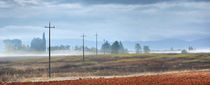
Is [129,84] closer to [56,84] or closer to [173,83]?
[173,83]

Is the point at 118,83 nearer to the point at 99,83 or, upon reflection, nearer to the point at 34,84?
the point at 99,83

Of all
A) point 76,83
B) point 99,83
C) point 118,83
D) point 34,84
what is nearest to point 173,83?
point 118,83

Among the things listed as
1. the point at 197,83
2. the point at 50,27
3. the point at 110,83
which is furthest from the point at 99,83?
the point at 50,27

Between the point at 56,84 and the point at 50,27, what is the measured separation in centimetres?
3165

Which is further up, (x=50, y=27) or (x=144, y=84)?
(x=50, y=27)

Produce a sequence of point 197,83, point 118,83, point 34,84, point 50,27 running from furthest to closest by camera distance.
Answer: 1. point 50,27
2. point 34,84
3. point 118,83
4. point 197,83

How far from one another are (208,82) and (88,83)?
36.8 feet

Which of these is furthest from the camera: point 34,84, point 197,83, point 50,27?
point 50,27

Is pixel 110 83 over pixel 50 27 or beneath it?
beneath

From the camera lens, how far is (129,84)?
28.1 metres

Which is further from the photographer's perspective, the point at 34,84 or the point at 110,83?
the point at 34,84

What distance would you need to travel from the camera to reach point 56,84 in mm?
30062

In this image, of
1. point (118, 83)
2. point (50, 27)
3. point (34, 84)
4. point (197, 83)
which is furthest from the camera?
point (50, 27)

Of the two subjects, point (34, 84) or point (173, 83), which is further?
point (34, 84)
